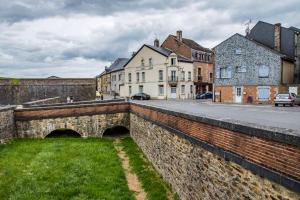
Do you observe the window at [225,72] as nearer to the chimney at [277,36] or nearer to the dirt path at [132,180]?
the chimney at [277,36]

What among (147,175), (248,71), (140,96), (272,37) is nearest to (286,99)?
(248,71)

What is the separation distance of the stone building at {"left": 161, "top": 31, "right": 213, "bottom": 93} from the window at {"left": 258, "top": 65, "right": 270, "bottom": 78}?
2013cm

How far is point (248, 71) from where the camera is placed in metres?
38.8

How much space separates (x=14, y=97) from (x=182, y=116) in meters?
37.5

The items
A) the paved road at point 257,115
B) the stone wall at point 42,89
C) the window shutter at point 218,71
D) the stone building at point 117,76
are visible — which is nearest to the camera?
the paved road at point 257,115

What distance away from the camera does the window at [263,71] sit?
37188 mm

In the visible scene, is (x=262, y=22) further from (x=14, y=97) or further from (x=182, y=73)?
(x=14, y=97)

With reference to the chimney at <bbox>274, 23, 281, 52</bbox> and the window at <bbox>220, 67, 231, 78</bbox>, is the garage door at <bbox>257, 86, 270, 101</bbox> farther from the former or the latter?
the chimney at <bbox>274, 23, 281, 52</bbox>

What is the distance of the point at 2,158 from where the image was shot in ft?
57.8

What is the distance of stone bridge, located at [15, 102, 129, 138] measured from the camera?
24375 millimetres

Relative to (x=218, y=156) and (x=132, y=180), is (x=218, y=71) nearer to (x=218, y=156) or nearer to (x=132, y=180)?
(x=132, y=180)

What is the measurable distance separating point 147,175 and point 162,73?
39.8 metres

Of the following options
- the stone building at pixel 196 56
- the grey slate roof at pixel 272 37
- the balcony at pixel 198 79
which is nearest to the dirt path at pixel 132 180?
the grey slate roof at pixel 272 37

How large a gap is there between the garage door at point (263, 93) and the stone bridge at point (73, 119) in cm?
1778
